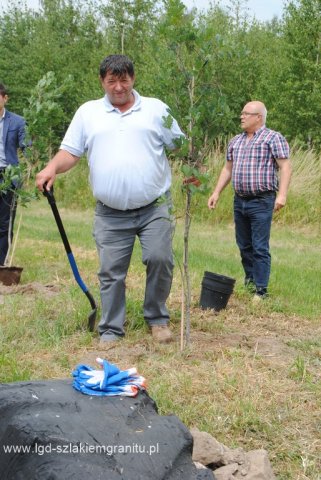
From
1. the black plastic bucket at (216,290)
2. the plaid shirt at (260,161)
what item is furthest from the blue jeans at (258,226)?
the black plastic bucket at (216,290)

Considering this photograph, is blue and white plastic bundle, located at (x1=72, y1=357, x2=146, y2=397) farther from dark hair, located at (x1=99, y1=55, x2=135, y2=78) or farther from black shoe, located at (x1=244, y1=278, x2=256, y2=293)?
black shoe, located at (x1=244, y1=278, x2=256, y2=293)

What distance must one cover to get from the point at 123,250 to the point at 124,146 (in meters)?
0.78

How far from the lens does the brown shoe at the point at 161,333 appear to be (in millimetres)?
4820

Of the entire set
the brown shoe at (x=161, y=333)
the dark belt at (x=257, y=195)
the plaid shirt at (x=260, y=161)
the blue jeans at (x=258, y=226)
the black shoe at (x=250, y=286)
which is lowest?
the black shoe at (x=250, y=286)

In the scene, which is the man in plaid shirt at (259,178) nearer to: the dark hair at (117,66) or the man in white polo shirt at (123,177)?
the man in white polo shirt at (123,177)

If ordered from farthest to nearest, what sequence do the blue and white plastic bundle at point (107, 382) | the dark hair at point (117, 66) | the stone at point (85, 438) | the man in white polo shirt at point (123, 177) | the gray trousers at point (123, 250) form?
the gray trousers at point (123, 250) < the man in white polo shirt at point (123, 177) < the dark hair at point (117, 66) < the blue and white plastic bundle at point (107, 382) < the stone at point (85, 438)

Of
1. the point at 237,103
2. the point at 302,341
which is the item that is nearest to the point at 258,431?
the point at 302,341

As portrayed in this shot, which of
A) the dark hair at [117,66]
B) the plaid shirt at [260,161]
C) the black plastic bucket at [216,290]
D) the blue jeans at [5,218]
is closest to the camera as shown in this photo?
the dark hair at [117,66]

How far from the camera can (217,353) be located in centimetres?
450

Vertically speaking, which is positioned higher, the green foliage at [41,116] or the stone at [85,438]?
the green foliage at [41,116]

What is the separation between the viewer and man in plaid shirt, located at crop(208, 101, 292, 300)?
6.04 m

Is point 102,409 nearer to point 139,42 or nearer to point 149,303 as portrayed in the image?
point 149,303

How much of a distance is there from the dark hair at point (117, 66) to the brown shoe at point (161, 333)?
1.82 metres

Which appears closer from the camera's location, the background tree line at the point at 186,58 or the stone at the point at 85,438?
the stone at the point at 85,438
